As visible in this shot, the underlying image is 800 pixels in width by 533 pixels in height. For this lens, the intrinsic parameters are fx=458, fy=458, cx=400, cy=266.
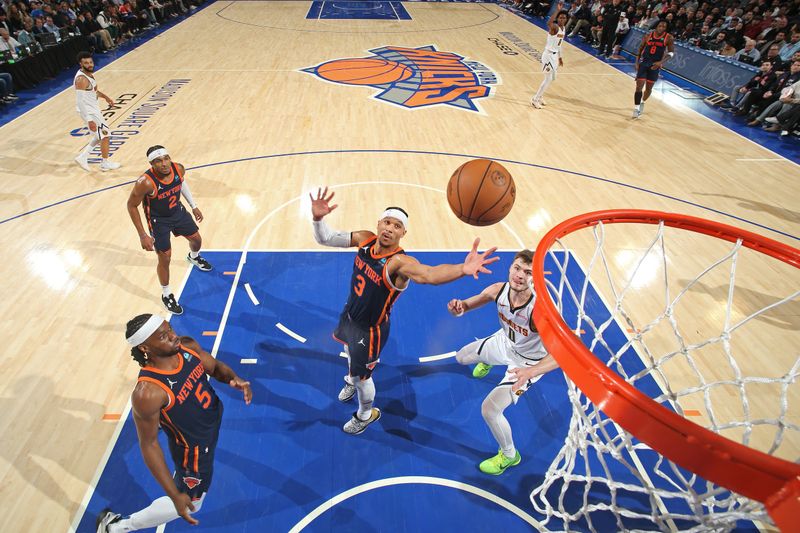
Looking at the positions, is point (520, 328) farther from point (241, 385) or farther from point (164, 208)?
point (164, 208)

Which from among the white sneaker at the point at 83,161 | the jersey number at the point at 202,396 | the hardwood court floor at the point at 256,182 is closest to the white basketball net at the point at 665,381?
the hardwood court floor at the point at 256,182

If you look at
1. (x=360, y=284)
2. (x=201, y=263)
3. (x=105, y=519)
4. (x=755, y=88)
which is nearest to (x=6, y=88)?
(x=201, y=263)

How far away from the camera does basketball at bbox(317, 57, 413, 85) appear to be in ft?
39.7

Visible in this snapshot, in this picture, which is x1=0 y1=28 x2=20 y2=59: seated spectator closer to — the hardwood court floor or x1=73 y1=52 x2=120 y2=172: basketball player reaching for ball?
the hardwood court floor

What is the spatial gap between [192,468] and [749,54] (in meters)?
15.3

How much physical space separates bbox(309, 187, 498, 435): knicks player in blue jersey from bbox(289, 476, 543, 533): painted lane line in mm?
484

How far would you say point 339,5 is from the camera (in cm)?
2186

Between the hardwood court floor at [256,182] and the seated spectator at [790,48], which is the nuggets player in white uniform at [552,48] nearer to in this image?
the hardwood court floor at [256,182]

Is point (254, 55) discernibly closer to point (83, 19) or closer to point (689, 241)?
point (83, 19)

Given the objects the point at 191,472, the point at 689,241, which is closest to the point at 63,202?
the point at 191,472

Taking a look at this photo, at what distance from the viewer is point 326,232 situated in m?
3.72

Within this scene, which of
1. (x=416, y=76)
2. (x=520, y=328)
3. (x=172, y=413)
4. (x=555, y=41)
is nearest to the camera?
(x=172, y=413)

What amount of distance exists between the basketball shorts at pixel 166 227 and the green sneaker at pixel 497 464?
12.1 feet

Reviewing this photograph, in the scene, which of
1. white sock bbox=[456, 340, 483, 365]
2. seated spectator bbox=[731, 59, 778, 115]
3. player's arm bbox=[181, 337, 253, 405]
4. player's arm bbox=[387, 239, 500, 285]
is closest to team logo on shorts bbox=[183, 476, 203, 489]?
player's arm bbox=[181, 337, 253, 405]
